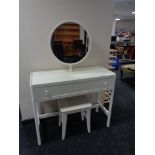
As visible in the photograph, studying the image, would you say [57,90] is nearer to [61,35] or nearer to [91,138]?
[61,35]

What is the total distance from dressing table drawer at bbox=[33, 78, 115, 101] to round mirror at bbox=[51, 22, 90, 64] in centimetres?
37

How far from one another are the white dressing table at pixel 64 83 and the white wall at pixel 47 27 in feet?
0.55

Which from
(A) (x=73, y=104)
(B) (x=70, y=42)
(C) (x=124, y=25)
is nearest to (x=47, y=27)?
(B) (x=70, y=42)

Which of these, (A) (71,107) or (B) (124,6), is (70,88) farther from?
(B) (124,6)

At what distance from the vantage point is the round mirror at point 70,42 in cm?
161

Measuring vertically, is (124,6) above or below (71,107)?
above

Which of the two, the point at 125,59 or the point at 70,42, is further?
the point at 125,59

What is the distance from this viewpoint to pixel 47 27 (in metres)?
1.61

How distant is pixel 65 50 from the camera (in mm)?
1690

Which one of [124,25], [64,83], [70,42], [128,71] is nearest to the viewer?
[64,83]

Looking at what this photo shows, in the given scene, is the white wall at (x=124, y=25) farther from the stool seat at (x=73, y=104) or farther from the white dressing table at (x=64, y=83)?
the stool seat at (x=73, y=104)

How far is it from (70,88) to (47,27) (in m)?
0.77

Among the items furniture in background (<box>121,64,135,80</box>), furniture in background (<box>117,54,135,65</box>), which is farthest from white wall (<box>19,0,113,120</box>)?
furniture in background (<box>117,54,135,65</box>)

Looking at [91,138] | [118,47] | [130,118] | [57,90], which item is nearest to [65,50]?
[57,90]
